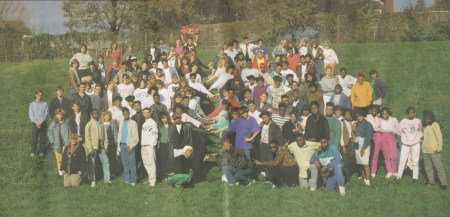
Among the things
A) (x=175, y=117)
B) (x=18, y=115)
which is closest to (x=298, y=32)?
(x=18, y=115)

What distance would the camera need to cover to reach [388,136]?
11.5 m

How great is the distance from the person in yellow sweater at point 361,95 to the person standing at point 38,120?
6481 millimetres

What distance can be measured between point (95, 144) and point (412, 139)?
5868mm

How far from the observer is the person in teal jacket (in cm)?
1067

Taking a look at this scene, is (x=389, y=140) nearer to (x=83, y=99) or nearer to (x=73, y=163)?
(x=73, y=163)

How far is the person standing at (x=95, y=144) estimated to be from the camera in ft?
37.3

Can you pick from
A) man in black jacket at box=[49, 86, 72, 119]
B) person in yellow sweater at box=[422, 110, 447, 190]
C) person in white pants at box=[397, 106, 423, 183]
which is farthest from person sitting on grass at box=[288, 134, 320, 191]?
man in black jacket at box=[49, 86, 72, 119]

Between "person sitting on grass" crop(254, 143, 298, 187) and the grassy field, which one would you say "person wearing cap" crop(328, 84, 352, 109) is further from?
"person sitting on grass" crop(254, 143, 298, 187)

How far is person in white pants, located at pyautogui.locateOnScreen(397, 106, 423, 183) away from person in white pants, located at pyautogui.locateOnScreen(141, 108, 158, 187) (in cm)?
459

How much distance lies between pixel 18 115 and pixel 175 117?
7.36 metres

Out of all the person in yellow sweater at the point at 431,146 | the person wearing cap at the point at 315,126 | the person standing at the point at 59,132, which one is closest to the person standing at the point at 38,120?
the person standing at the point at 59,132

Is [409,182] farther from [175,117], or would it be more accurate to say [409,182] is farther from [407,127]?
[175,117]

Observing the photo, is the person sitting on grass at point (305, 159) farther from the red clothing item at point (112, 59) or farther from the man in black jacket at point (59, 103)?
the red clothing item at point (112, 59)

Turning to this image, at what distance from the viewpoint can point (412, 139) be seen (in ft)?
37.0
